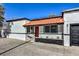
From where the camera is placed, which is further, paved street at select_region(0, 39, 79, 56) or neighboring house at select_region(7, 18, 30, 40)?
neighboring house at select_region(7, 18, 30, 40)

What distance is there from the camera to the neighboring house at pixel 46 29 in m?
14.1

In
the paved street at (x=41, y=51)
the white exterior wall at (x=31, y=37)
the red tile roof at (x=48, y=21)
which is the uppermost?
the red tile roof at (x=48, y=21)

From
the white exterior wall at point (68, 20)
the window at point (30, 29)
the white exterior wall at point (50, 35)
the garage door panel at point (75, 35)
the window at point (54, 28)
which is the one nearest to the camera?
the white exterior wall at point (68, 20)

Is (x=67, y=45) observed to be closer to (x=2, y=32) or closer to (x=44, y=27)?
(x=44, y=27)

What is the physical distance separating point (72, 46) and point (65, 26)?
211 cm

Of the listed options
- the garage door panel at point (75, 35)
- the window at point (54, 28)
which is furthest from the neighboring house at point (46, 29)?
the garage door panel at point (75, 35)

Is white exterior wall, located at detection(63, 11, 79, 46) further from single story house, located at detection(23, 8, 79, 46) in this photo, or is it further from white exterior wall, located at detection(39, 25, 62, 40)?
white exterior wall, located at detection(39, 25, 62, 40)

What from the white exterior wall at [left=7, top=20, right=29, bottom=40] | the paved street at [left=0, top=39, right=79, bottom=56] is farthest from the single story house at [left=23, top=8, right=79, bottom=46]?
the paved street at [left=0, top=39, right=79, bottom=56]

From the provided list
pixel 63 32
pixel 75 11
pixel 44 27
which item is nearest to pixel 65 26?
pixel 63 32

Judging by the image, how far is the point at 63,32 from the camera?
44.1 ft

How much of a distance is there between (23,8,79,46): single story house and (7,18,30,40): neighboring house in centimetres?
68

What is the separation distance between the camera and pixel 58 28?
1432cm

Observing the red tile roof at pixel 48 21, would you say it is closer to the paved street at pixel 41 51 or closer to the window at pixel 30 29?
the window at pixel 30 29

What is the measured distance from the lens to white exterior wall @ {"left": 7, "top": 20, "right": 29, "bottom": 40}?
57.3 ft
